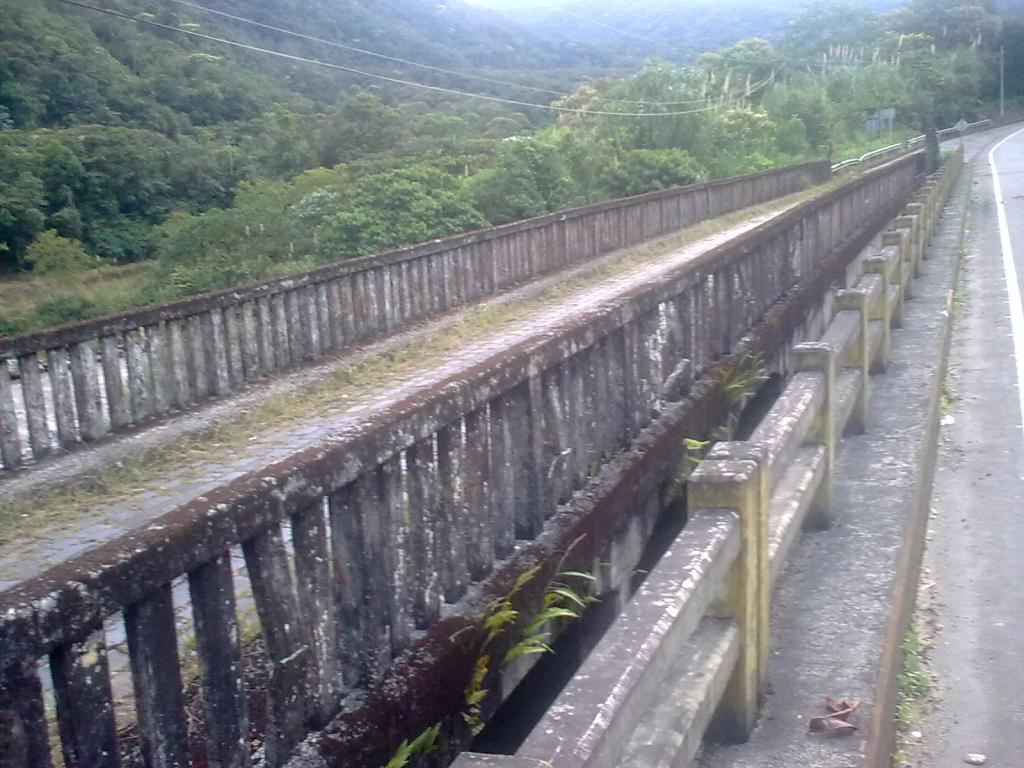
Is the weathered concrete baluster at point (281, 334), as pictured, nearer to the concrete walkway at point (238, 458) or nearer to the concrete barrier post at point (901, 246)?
the concrete walkway at point (238, 458)

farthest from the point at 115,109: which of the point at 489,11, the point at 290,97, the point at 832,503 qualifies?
the point at 489,11

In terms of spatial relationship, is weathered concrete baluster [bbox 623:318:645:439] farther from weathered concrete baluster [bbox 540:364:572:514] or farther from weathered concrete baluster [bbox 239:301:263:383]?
weathered concrete baluster [bbox 239:301:263:383]

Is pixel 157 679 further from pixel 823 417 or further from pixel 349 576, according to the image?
pixel 823 417

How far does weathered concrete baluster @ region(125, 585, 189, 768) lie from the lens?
2316mm

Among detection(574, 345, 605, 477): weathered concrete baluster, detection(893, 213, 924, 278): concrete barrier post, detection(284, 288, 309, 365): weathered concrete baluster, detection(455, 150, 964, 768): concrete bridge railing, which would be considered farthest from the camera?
detection(893, 213, 924, 278): concrete barrier post

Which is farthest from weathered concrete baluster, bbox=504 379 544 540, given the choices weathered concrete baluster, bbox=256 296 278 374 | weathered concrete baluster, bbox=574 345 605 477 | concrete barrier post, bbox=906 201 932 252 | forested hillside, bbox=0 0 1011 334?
forested hillside, bbox=0 0 1011 334

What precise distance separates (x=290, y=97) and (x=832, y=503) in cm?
6620

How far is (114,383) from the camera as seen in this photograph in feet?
27.5

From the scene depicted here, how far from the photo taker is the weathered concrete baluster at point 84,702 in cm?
212

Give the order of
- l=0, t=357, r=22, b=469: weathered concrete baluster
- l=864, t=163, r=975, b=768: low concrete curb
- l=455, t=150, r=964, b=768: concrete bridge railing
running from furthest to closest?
1. l=0, t=357, r=22, b=469: weathered concrete baluster
2. l=864, t=163, r=975, b=768: low concrete curb
3. l=455, t=150, r=964, b=768: concrete bridge railing

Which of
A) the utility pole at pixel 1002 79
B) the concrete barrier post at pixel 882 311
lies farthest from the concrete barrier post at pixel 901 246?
the utility pole at pixel 1002 79

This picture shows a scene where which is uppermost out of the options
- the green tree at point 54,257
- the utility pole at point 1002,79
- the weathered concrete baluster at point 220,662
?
the utility pole at point 1002,79

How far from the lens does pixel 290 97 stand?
67000mm

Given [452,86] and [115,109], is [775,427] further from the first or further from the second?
[452,86]
